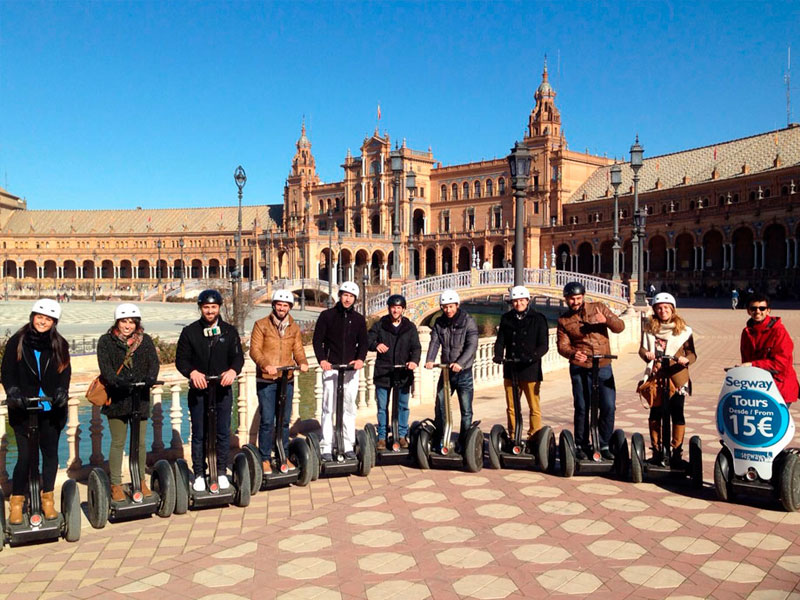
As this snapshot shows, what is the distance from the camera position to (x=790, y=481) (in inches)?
223

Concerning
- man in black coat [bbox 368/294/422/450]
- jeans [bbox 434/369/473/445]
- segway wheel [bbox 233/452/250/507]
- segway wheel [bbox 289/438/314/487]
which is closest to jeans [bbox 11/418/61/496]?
segway wheel [bbox 233/452/250/507]

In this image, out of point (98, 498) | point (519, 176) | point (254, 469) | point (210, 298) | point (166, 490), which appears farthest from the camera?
point (519, 176)

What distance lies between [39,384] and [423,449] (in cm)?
353

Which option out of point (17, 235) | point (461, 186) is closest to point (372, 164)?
point (461, 186)

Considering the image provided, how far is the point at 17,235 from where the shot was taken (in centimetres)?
A: 9750

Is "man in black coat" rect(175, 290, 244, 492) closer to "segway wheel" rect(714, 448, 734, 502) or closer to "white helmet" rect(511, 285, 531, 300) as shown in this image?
"white helmet" rect(511, 285, 531, 300)

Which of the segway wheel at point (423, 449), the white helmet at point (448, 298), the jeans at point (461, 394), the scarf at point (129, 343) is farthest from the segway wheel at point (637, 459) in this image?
the scarf at point (129, 343)

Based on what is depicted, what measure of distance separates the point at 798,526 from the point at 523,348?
2.65 m

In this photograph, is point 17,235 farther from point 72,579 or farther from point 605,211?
point 72,579

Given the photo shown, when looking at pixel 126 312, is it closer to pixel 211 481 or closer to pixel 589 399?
pixel 211 481

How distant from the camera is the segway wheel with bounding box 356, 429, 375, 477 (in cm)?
700

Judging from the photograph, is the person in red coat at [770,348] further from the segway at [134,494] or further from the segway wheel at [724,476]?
the segway at [134,494]

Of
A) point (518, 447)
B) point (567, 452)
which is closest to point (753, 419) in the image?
point (567, 452)

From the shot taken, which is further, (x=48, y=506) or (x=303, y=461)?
(x=303, y=461)
